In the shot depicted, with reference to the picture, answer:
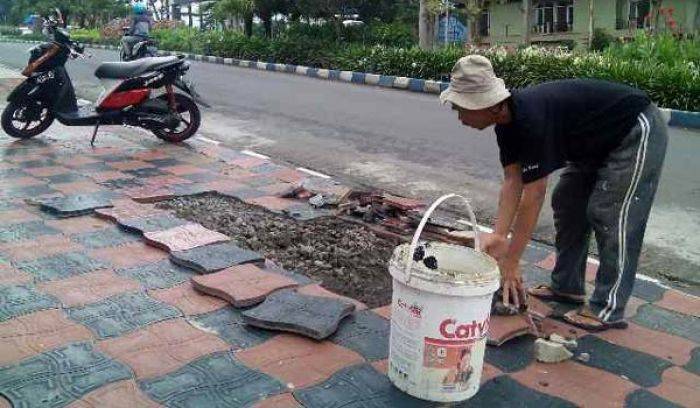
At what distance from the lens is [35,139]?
7.33 meters

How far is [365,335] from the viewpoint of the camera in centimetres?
303

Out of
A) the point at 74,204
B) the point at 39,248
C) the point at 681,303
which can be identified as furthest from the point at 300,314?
the point at 74,204

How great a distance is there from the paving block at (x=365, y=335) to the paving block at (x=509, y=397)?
1.43ft

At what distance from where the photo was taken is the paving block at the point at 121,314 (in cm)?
299

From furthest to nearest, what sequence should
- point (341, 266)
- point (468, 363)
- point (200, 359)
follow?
point (341, 266), point (200, 359), point (468, 363)

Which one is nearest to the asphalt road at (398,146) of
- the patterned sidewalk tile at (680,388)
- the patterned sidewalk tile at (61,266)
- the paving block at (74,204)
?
the patterned sidewalk tile at (680,388)

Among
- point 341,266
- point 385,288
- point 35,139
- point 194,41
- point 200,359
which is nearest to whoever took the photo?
point 200,359

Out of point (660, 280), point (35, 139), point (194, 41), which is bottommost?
point (660, 280)

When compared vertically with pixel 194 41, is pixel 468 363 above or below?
below

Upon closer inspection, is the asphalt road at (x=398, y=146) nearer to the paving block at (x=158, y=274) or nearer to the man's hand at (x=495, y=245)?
the man's hand at (x=495, y=245)

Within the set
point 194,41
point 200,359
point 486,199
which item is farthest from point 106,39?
point 200,359

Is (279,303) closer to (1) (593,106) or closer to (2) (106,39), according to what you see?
(1) (593,106)

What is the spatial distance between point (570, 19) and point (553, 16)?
88 cm

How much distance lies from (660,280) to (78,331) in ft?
10.3
